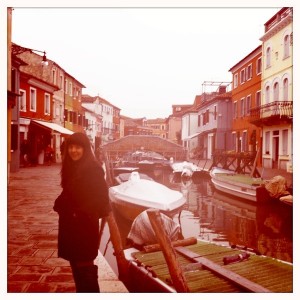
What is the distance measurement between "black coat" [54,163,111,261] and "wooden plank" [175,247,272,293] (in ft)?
3.62

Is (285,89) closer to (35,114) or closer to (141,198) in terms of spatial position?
(141,198)

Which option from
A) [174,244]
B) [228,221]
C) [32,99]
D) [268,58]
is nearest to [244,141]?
[268,58]

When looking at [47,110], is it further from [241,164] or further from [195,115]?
[241,164]

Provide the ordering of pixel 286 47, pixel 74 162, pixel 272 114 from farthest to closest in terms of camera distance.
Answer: pixel 272 114
pixel 286 47
pixel 74 162

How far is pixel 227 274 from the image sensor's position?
338cm

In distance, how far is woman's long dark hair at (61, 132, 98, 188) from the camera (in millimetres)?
2951

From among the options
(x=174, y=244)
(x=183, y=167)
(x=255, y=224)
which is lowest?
(x=255, y=224)

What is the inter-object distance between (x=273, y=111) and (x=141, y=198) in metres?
1.71

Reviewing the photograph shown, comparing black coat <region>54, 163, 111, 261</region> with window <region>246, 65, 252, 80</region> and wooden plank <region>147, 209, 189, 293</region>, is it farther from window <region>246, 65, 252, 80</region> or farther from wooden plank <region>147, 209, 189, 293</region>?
window <region>246, 65, 252, 80</region>

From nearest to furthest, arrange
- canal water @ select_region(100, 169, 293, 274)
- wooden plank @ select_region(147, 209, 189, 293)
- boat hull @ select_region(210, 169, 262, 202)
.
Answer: wooden plank @ select_region(147, 209, 189, 293) < canal water @ select_region(100, 169, 293, 274) < boat hull @ select_region(210, 169, 262, 202)

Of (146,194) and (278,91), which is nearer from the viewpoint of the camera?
(278,91)

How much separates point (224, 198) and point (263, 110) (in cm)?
251

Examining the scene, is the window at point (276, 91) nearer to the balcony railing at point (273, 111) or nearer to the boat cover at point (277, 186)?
the balcony railing at point (273, 111)

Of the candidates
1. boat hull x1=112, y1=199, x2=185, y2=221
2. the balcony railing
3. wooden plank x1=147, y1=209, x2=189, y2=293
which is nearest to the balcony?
the balcony railing
